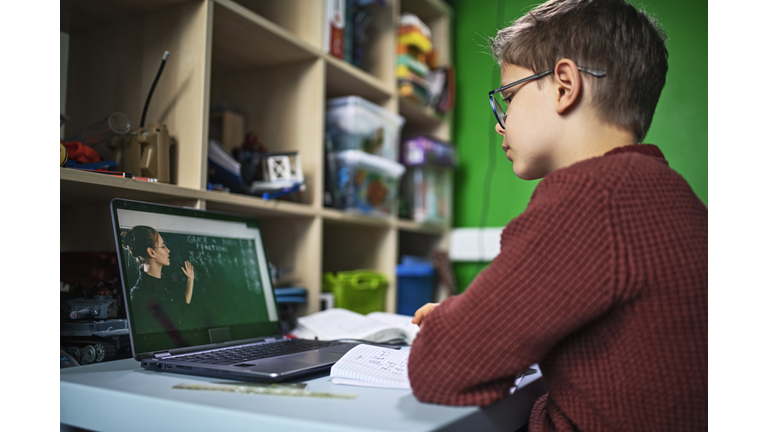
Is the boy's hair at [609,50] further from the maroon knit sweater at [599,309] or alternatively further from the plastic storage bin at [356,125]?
the plastic storage bin at [356,125]

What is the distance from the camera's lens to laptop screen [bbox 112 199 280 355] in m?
0.86

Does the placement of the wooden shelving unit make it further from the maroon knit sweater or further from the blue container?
the maroon knit sweater

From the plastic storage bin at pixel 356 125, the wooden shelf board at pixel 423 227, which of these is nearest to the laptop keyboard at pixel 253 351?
the plastic storage bin at pixel 356 125

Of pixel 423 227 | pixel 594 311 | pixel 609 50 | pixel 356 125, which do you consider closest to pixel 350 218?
pixel 356 125

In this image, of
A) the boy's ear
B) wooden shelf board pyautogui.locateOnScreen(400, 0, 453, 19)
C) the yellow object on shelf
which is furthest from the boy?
wooden shelf board pyautogui.locateOnScreen(400, 0, 453, 19)

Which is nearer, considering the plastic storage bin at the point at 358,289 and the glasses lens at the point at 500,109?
the glasses lens at the point at 500,109

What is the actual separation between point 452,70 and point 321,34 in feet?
2.54

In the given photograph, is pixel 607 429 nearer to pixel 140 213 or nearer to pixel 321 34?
pixel 140 213

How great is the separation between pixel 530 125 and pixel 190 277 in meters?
0.63

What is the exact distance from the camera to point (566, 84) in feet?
2.29

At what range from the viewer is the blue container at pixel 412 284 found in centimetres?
191

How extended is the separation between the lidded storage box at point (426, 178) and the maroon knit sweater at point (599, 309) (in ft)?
4.56
